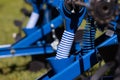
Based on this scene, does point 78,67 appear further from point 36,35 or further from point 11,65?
point 11,65

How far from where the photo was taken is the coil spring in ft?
12.9

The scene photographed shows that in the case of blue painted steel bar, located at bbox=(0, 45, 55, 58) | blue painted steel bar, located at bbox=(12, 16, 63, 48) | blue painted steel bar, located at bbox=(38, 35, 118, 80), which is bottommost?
blue painted steel bar, located at bbox=(0, 45, 55, 58)

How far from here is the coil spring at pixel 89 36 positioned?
3.94 meters

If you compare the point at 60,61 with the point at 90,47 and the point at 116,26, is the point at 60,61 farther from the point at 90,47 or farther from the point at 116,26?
the point at 116,26

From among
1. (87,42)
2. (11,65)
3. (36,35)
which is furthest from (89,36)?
(11,65)

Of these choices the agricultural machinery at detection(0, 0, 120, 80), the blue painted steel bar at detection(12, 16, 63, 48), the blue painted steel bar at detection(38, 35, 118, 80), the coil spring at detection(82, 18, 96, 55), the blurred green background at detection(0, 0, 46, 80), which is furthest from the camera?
the blue painted steel bar at detection(12, 16, 63, 48)

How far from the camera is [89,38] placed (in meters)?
3.96

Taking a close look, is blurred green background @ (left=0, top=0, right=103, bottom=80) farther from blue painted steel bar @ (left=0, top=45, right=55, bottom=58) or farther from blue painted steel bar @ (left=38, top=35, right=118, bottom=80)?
blue painted steel bar @ (left=38, top=35, right=118, bottom=80)

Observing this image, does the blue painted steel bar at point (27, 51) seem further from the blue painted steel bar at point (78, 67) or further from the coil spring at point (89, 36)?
the blue painted steel bar at point (78, 67)

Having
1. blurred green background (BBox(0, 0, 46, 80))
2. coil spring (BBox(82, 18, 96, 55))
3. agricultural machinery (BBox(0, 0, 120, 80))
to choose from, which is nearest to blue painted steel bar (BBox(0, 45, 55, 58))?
blurred green background (BBox(0, 0, 46, 80))

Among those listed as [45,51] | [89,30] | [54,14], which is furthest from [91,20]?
[54,14]

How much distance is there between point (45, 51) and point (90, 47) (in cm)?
151

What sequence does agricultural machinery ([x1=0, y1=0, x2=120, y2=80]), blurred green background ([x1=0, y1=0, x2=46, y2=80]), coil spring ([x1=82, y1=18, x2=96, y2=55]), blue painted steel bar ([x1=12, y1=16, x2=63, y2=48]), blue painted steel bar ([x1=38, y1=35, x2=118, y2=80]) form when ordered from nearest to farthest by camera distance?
agricultural machinery ([x1=0, y1=0, x2=120, y2=80]), blue painted steel bar ([x1=38, y1=35, x2=118, y2=80]), coil spring ([x1=82, y1=18, x2=96, y2=55]), blurred green background ([x1=0, y1=0, x2=46, y2=80]), blue painted steel bar ([x1=12, y1=16, x2=63, y2=48])

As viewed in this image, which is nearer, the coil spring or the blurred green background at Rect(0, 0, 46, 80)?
the coil spring
